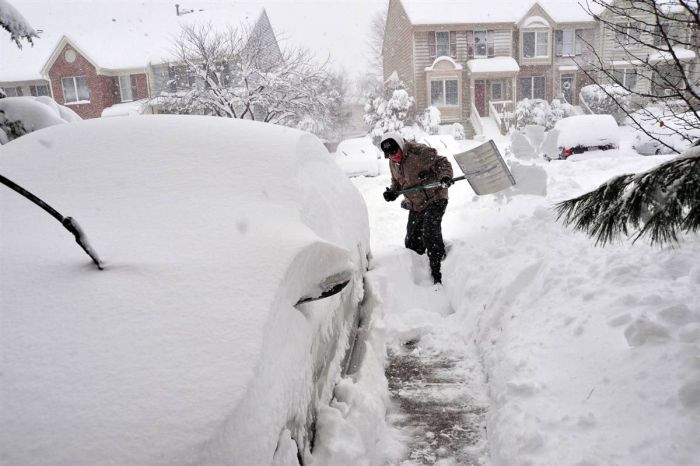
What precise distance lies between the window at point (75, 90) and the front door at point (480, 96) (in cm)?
2098

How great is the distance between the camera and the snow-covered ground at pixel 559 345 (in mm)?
2150

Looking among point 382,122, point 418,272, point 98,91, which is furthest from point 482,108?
point 418,272

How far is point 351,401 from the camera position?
2.49 meters

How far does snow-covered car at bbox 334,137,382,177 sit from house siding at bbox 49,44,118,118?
1739cm

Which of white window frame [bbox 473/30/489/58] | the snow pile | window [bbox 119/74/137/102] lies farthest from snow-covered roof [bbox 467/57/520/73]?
window [bbox 119/74/137/102]

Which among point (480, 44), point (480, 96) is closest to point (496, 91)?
point (480, 96)

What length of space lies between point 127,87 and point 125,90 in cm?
21

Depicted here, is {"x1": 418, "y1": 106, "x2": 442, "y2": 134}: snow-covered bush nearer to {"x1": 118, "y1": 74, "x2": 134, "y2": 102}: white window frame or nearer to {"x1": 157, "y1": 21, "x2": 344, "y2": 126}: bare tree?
{"x1": 157, "y1": 21, "x2": 344, "y2": 126}: bare tree

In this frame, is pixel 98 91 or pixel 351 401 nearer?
pixel 351 401

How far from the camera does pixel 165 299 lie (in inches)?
60.1

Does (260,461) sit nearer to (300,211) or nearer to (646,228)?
(300,211)

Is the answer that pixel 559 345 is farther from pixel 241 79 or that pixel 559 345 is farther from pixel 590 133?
pixel 241 79

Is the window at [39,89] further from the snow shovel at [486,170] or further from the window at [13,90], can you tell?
the snow shovel at [486,170]

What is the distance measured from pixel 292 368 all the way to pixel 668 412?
63.1 inches
